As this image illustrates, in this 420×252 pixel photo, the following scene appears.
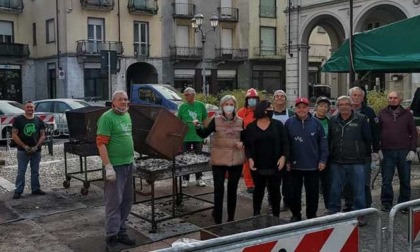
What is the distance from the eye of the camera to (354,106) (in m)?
7.13

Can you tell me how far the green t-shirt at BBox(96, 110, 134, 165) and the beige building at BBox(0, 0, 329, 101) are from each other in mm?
29582

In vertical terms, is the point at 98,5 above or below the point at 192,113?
above

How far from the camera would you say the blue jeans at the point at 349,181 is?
6.74 metres

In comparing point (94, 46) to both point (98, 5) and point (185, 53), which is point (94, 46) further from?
point (185, 53)

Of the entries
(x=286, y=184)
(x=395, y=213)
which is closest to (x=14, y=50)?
(x=286, y=184)

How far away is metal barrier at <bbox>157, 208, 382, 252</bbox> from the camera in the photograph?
297 centimetres

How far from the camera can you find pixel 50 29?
38.4 m

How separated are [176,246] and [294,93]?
27.5 metres

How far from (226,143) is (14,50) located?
1387 inches

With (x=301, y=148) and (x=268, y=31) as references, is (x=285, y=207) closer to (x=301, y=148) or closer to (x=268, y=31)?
(x=301, y=148)

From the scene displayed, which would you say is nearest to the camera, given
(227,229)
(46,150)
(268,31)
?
(227,229)

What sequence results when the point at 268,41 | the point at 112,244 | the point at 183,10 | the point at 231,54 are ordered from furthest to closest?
the point at 268,41, the point at 231,54, the point at 183,10, the point at 112,244

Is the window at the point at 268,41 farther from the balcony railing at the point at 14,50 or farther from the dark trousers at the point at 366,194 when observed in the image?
the dark trousers at the point at 366,194

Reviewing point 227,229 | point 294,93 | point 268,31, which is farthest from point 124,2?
point 227,229
